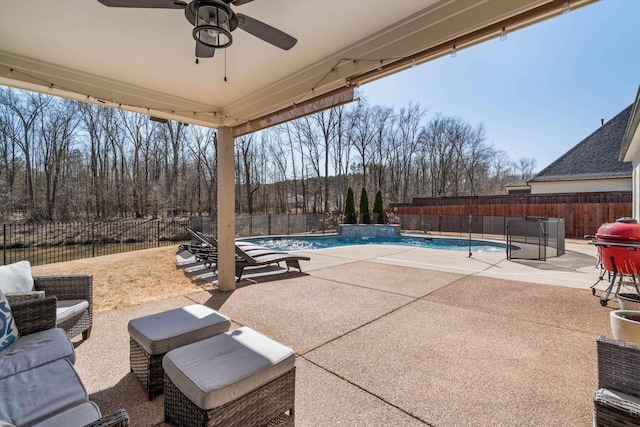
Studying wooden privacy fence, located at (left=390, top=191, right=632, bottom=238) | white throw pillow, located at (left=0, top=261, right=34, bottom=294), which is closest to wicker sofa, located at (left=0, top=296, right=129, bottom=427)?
white throw pillow, located at (left=0, top=261, right=34, bottom=294)

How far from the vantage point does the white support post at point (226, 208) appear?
16.0 feet

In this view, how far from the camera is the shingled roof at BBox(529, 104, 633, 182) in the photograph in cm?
1558

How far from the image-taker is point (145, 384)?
2189mm

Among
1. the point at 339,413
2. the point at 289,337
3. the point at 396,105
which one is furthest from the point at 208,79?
the point at 396,105

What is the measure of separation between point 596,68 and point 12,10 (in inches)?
989

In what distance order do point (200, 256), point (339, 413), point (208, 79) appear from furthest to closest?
point (200, 256) < point (208, 79) < point (339, 413)

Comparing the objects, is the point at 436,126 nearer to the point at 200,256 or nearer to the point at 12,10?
the point at 200,256

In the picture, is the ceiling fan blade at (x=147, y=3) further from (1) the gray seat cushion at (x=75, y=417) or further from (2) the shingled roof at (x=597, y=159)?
(2) the shingled roof at (x=597, y=159)

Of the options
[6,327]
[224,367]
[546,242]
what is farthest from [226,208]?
[546,242]

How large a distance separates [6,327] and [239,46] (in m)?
3.15

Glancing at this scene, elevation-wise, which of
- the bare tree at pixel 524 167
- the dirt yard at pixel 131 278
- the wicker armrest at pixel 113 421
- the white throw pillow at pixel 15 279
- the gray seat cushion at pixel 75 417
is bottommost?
the dirt yard at pixel 131 278

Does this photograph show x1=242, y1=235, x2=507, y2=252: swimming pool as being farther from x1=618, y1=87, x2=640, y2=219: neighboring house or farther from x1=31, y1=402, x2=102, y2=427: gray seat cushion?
x1=31, y1=402, x2=102, y2=427: gray seat cushion

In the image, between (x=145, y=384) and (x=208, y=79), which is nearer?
(x=145, y=384)

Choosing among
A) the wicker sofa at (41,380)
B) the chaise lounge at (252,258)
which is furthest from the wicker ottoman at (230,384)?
the chaise lounge at (252,258)
